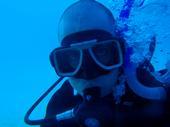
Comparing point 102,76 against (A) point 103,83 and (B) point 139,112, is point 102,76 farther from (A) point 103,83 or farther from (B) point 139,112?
(B) point 139,112

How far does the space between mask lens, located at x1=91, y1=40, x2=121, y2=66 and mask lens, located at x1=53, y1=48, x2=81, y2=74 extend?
0.15 metres

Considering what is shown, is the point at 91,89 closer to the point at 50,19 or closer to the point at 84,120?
the point at 84,120

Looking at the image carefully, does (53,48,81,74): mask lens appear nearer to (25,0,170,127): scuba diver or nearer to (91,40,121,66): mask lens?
(25,0,170,127): scuba diver

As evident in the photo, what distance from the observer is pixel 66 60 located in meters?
3.13

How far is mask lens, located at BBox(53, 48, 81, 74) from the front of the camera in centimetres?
304

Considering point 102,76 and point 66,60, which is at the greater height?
point 66,60

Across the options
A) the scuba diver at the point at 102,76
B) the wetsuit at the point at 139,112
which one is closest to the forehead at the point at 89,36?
the scuba diver at the point at 102,76

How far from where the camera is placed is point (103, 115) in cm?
277

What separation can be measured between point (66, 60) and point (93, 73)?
13.5 inches

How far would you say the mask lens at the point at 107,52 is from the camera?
2.98 metres

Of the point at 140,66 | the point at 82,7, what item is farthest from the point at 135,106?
the point at 82,7

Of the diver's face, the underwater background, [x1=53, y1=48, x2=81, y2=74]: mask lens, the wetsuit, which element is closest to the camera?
the wetsuit

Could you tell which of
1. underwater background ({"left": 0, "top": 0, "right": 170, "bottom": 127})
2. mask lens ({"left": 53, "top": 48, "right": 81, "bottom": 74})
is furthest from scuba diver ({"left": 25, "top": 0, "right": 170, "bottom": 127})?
underwater background ({"left": 0, "top": 0, "right": 170, "bottom": 127})

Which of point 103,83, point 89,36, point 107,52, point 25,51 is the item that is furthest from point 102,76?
point 25,51
